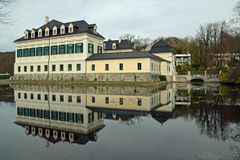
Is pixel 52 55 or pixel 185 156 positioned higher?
pixel 52 55

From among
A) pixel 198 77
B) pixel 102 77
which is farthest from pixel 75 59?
pixel 198 77

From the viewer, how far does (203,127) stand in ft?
25.3

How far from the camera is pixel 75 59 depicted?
1542 inches

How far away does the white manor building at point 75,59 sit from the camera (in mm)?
35287

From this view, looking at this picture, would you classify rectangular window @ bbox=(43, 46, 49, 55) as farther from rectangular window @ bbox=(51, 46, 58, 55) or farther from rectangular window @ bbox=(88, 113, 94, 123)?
rectangular window @ bbox=(88, 113, 94, 123)

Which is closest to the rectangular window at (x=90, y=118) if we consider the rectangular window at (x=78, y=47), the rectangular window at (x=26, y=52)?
the rectangular window at (x=78, y=47)

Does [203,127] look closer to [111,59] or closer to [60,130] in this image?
[60,130]

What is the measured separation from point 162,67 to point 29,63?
25.7 m

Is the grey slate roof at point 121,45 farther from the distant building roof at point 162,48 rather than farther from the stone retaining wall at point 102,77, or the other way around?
the stone retaining wall at point 102,77

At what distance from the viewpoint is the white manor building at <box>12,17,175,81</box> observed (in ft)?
116

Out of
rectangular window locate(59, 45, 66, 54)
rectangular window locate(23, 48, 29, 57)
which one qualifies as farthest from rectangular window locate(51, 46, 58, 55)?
rectangular window locate(23, 48, 29, 57)

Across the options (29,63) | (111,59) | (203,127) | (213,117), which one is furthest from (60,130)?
(29,63)

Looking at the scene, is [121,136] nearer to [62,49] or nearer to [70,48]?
[70,48]

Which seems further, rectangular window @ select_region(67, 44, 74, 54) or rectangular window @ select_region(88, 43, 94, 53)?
rectangular window @ select_region(67, 44, 74, 54)
